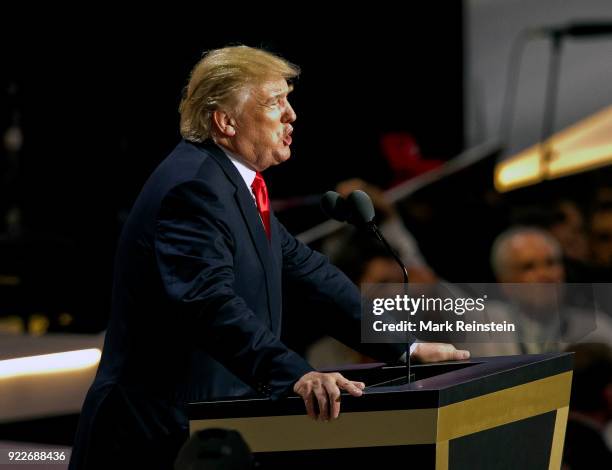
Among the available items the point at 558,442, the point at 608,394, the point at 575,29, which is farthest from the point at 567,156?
the point at 558,442

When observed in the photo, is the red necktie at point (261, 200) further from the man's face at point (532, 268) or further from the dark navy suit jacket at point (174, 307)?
the man's face at point (532, 268)

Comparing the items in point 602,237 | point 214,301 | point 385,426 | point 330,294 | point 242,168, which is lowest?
point 385,426

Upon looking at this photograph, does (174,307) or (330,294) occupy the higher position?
(330,294)

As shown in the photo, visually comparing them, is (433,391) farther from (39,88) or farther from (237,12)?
(237,12)

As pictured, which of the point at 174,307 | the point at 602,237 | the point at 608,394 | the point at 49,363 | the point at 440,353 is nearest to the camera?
the point at 174,307

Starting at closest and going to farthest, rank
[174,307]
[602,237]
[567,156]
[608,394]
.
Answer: [174,307], [608,394], [602,237], [567,156]

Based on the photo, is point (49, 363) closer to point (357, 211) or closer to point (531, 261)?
point (357, 211)

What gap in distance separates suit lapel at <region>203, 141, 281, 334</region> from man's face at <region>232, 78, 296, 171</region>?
0.14ft

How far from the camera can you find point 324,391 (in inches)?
69.7

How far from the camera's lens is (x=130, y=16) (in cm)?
478

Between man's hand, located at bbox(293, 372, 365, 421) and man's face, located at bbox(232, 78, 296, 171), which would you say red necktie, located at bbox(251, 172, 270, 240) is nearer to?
man's face, located at bbox(232, 78, 296, 171)

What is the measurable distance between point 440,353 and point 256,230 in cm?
44

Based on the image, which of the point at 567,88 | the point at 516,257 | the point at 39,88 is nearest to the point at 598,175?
the point at 567,88

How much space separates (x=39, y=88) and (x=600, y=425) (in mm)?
2397
